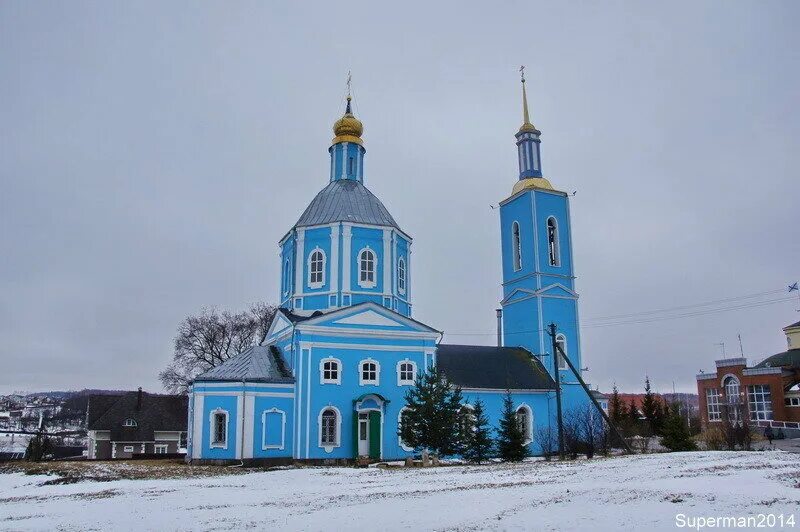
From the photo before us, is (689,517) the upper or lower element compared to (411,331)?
lower

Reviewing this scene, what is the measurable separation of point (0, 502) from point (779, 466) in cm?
1772

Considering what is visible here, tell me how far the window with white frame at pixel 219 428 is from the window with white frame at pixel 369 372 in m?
5.30

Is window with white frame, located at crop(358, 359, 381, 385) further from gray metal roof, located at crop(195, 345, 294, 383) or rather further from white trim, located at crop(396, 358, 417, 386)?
gray metal roof, located at crop(195, 345, 294, 383)

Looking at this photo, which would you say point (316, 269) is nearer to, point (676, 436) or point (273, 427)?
point (273, 427)

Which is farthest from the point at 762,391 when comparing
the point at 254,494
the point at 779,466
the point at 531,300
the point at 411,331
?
the point at 254,494

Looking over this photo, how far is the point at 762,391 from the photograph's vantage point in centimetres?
4412

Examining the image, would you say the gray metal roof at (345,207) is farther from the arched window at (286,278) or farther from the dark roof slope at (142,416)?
the dark roof slope at (142,416)

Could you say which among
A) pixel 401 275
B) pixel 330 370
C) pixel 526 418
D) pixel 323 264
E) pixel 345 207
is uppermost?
pixel 345 207

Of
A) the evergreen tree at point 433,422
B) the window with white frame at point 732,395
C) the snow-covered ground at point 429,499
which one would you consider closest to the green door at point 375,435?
the evergreen tree at point 433,422

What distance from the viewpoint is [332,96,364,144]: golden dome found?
33.1 meters

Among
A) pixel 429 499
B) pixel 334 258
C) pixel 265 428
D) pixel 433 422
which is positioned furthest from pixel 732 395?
pixel 429 499

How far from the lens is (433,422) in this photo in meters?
23.9

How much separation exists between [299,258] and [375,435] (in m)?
8.35

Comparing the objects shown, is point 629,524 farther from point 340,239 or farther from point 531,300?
point 531,300
